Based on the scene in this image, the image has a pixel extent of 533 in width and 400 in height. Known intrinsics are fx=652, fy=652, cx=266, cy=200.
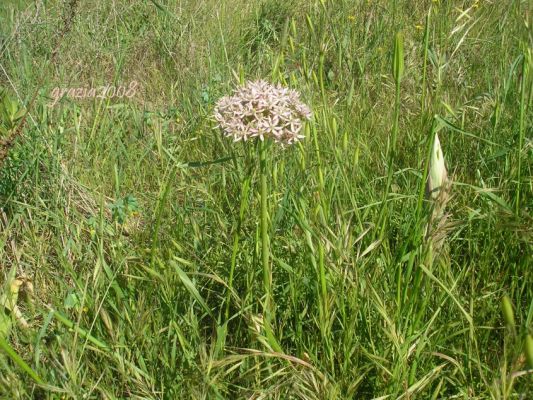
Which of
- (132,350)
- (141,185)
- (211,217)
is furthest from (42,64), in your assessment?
(132,350)

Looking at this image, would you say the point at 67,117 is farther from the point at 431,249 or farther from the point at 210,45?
the point at 431,249

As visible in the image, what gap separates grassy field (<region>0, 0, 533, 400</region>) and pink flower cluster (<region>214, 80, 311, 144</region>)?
2.3 inches

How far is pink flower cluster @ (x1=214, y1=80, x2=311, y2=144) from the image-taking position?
46.4 inches

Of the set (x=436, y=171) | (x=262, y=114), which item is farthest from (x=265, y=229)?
(x=436, y=171)

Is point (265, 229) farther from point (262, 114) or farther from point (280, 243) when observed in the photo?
point (280, 243)

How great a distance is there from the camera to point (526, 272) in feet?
4.37

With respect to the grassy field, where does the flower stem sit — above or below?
above

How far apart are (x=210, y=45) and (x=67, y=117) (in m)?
0.83

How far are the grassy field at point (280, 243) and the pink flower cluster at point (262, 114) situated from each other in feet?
0.19

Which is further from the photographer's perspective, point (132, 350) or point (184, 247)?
point (184, 247)

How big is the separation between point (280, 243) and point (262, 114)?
1.53 feet

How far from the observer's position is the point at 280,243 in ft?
5.20

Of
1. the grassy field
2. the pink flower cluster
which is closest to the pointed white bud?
the grassy field

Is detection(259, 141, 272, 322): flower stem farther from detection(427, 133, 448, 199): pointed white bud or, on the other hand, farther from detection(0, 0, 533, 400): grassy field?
detection(427, 133, 448, 199): pointed white bud
